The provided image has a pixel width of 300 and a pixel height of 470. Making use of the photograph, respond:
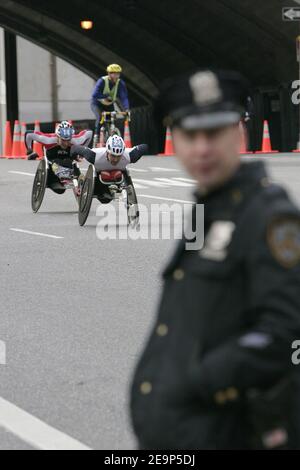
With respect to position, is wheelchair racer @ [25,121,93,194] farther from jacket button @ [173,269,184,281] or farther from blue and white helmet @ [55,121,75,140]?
jacket button @ [173,269,184,281]

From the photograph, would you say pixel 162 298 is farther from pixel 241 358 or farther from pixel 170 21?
pixel 170 21

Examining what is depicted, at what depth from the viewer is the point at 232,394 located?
2.88 meters

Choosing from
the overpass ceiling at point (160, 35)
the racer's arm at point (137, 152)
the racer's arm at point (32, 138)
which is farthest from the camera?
the overpass ceiling at point (160, 35)

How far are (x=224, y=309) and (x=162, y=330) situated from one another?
7.4 inches

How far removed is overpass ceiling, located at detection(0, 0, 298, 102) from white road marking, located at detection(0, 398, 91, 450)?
28.5 meters


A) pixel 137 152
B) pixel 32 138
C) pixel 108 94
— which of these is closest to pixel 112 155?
pixel 137 152

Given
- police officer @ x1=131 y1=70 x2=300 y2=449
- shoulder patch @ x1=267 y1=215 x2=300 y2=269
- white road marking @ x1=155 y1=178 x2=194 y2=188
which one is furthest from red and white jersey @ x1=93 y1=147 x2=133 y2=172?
shoulder patch @ x1=267 y1=215 x2=300 y2=269

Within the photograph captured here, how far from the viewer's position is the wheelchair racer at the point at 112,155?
1602 centimetres

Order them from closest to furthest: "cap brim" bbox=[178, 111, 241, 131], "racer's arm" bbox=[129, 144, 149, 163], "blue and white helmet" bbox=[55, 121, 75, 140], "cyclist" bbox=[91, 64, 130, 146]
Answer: "cap brim" bbox=[178, 111, 241, 131] → "racer's arm" bbox=[129, 144, 149, 163] → "blue and white helmet" bbox=[55, 121, 75, 140] → "cyclist" bbox=[91, 64, 130, 146]

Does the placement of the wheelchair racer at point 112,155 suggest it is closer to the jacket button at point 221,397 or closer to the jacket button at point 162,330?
the jacket button at point 162,330

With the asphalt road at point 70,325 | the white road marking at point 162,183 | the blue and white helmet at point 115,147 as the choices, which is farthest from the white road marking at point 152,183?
the blue and white helmet at point 115,147

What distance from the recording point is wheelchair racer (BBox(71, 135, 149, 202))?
52.5 feet

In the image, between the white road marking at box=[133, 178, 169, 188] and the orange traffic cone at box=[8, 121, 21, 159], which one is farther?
the orange traffic cone at box=[8, 121, 21, 159]

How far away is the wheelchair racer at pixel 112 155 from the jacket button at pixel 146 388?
1295 cm
